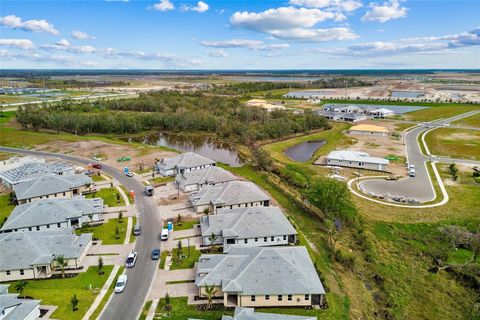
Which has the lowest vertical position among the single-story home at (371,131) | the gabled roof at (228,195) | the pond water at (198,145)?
the pond water at (198,145)

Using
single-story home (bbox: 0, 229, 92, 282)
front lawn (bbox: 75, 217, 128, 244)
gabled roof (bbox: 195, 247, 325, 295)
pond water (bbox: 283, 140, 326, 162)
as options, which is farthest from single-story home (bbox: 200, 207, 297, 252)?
pond water (bbox: 283, 140, 326, 162)

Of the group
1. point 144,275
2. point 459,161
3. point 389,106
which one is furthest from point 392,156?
point 389,106

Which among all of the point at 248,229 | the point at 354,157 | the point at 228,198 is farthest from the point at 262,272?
the point at 354,157

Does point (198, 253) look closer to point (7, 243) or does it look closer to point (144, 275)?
point (144, 275)

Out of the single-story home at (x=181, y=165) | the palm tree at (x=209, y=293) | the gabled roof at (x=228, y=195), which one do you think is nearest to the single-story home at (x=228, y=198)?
the gabled roof at (x=228, y=195)

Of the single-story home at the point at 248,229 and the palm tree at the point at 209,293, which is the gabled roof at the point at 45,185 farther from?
the palm tree at the point at 209,293

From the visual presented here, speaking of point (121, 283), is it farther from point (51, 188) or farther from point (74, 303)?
point (51, 188)
